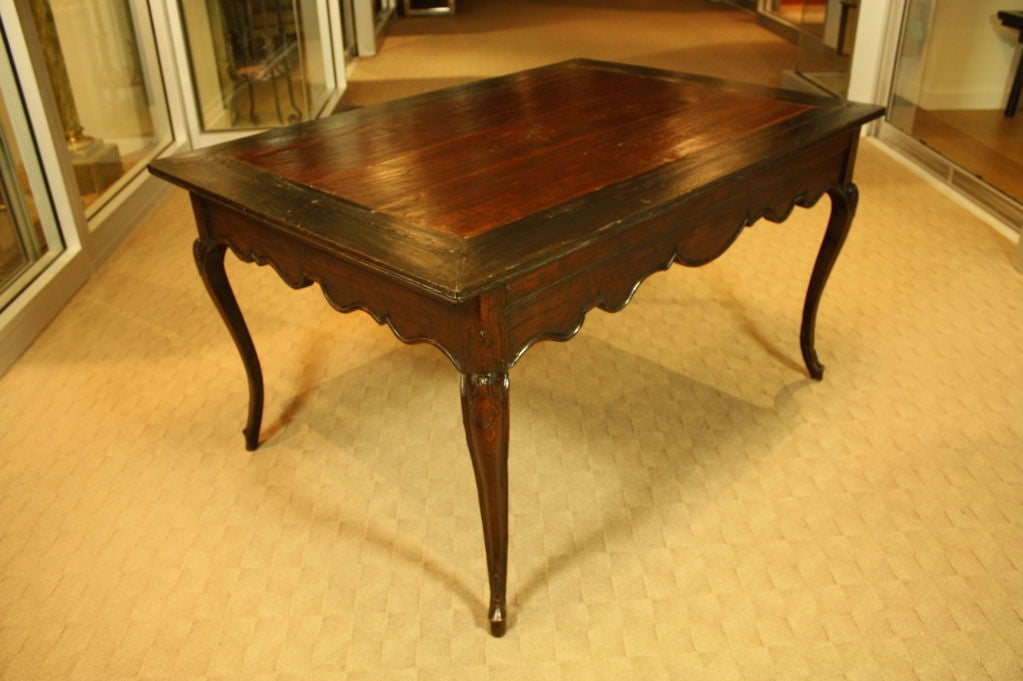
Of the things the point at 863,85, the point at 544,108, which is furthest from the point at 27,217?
the point at 863,85

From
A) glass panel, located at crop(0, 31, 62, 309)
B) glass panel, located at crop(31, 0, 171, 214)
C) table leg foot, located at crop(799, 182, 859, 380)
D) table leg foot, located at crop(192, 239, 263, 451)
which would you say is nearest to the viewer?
table leg foot, located at crop(192, 239, 263, 451)

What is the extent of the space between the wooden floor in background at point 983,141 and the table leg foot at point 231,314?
2.68 meters

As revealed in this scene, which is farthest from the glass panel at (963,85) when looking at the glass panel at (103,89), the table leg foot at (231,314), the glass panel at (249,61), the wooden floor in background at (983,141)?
the glass panel at (103,89)

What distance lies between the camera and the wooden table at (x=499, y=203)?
1.16 m

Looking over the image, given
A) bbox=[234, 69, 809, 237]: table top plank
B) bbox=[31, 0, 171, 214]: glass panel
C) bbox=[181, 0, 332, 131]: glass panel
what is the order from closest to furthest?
bbox=[234, 69, 809, 237]: table top plank, bbox=[31, 0, 171, 214]: glass panel, bbox=[181, 0, 332, 131]: glass panel

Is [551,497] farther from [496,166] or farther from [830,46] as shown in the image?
[830,46]

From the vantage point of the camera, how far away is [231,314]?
5.53 feet

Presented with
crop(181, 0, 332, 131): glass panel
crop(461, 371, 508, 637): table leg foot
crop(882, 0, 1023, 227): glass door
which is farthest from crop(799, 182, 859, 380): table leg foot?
crop(181, 0, 332, 131): glass panel

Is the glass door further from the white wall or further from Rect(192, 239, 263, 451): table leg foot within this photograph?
Rect(192, 239, 263, 451): table leg foot

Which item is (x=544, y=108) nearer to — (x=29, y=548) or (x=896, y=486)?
A: (x=896, y=486)

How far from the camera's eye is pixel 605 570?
1.52 meters

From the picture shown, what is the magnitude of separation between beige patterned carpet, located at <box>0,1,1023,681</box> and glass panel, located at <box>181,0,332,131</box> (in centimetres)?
165

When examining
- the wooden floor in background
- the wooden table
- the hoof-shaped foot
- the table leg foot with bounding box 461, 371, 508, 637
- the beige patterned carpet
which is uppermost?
the wooden table

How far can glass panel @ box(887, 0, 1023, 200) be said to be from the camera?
320cm
